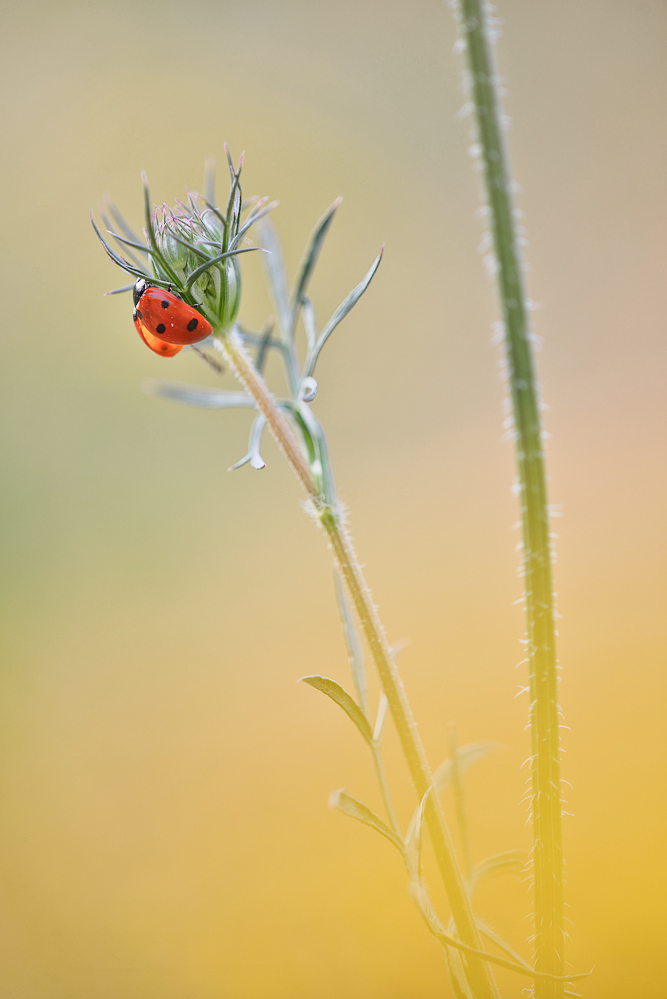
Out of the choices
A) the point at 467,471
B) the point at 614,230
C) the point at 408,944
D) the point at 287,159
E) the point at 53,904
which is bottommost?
the point at 408,944

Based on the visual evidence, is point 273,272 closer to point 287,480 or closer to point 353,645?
point 353,645

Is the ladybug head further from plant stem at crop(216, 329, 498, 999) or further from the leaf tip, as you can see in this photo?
the leaf tip

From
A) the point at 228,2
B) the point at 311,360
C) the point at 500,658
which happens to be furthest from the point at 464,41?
the point at 228,2

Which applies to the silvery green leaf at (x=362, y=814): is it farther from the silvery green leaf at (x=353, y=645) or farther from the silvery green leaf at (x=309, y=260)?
the silvery green leaf at (x=309, y=260)

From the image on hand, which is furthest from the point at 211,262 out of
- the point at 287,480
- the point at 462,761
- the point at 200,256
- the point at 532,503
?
the point at 287,480

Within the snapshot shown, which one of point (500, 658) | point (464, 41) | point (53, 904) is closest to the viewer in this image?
point (464, 41)

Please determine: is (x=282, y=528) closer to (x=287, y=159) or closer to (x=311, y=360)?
(x=287, y=159)
